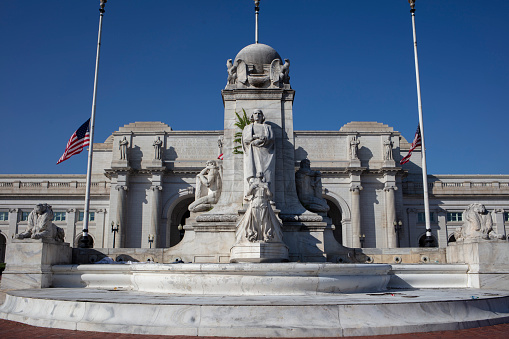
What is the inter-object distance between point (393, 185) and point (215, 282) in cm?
4709

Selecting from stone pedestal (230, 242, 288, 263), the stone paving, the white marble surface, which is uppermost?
stone pedestal (230, 242, 288, 263)

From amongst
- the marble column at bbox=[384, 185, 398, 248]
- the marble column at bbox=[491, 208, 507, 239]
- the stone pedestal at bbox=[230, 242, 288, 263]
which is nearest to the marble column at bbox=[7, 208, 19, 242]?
the marble column at bbox=[384, 185, 398, 248]

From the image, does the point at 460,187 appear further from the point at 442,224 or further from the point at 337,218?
the point at 337,218

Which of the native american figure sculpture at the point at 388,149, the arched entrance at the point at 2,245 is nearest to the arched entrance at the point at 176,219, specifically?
the arched entrance at the point at 2,245

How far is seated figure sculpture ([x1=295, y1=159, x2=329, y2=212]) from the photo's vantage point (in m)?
13.6

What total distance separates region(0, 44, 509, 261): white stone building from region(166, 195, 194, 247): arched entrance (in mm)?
119

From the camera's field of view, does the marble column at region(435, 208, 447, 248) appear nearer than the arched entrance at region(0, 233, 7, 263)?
Yes

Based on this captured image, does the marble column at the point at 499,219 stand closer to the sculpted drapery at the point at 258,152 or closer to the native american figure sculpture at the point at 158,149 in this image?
the native american figure sculpture at the point at 158,149

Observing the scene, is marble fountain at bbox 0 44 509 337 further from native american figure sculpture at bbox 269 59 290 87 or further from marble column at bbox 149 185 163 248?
marble column at bbox 149 185 163 248

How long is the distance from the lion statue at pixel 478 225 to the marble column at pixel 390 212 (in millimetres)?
40174

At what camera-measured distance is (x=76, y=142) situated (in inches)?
1081

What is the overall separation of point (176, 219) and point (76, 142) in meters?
30.5

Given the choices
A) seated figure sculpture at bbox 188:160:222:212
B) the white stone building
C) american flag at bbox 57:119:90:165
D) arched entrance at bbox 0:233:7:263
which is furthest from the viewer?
arched entrance at bbox 0:233:7:263

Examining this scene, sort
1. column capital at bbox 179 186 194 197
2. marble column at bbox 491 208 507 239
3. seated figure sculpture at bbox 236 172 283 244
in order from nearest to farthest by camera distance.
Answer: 1. seated figure sculpture at bbox 236 172 283 244
2. marble column at bbox 491 208 507 239
3. column capital at bbox 179 186 194 197
